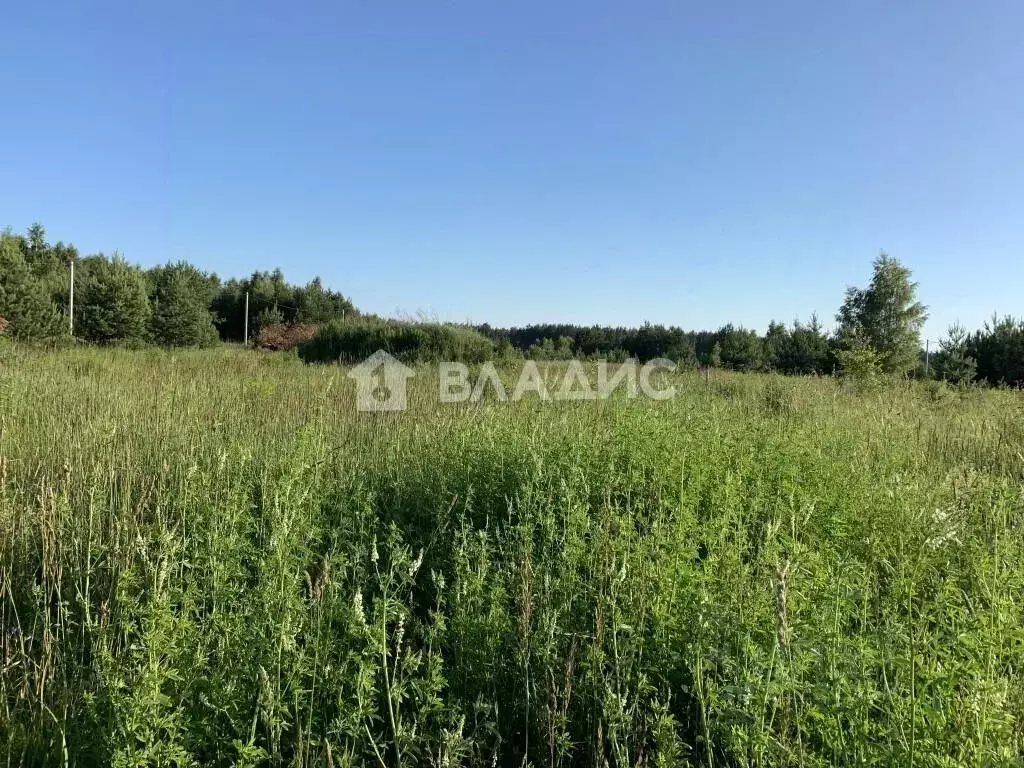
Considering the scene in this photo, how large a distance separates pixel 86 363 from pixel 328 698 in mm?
9460

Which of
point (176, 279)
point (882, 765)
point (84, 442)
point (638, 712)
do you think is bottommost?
point (638, 712)

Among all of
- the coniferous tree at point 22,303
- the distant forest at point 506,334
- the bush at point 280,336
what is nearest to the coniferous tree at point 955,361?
the distant forest at point 506,334

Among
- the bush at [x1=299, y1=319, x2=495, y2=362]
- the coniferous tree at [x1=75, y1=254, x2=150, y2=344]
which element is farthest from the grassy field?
the coniferous tree at [x1=75, y1=254, x2=150, y2=344]

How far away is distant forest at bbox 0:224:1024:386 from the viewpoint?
13.6m

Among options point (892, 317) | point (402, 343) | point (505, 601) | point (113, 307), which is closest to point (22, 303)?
point (113, 307)

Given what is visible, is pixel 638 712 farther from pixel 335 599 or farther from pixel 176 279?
pixel 176 279

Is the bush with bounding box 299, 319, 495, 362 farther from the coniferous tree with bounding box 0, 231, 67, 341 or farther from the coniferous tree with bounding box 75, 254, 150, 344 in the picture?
the coniferous tree with bounding box 75, 254, 150, 344

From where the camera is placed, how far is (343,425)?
4.89 meters

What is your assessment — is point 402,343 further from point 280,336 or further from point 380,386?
point 280,336

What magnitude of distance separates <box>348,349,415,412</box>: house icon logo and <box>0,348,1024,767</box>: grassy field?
1.87m

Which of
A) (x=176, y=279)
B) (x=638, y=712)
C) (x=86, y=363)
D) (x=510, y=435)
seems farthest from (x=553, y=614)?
(x=176, y=279)

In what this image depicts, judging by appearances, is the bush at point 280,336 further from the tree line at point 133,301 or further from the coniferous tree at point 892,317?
the coniferous tree at point 892,317

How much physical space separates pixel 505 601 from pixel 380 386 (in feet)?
20.6

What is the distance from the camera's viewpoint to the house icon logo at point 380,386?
634 centimetres
